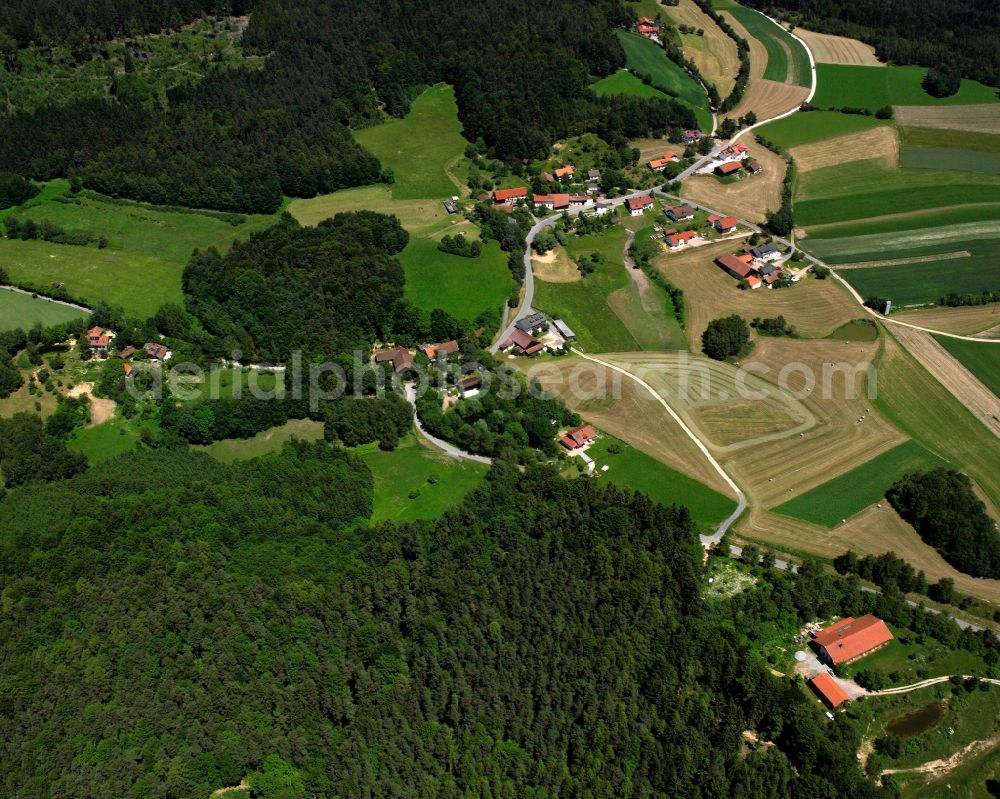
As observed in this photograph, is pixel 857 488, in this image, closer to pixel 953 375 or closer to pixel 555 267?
pixel 953 375

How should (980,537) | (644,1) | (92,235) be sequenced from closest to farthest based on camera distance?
(980,537) → (92,235) → (644,1)

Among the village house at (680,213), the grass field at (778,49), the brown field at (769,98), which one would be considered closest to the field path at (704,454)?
the village house at (680,213)

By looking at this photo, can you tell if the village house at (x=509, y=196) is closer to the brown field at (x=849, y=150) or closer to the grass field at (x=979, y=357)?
the brown field at (x=849, y=150)

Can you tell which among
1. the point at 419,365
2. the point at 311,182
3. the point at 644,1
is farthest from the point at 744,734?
the point at 644,1

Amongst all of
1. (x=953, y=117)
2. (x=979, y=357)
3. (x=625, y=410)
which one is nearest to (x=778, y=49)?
(x=953, y=117)

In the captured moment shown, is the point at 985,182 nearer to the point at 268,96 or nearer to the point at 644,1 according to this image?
the point at 644,1

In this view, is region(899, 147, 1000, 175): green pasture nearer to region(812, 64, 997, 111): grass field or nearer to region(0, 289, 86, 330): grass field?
region(812, 64, 997, 111): grass field
